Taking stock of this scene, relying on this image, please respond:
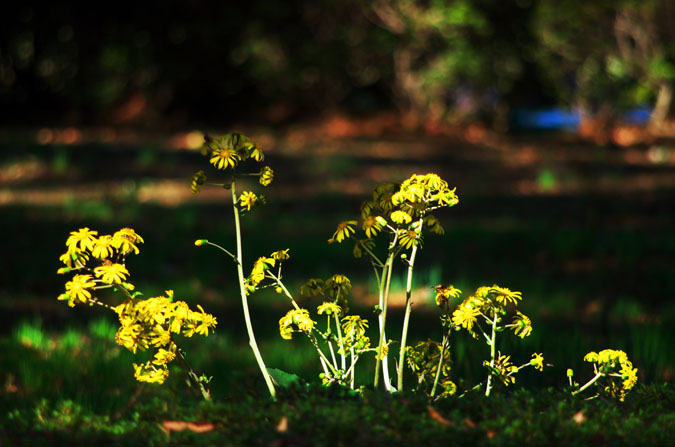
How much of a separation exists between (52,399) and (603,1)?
12534 mm

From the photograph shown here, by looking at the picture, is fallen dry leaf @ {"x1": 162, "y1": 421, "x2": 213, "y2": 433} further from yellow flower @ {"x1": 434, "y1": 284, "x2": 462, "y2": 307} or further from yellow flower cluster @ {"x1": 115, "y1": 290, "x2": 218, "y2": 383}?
yellow flower @ {"x1": 434, "y1": 284, "x2": 462, "y2": 307}

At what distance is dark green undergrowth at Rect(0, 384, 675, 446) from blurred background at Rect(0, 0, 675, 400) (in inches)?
23.4

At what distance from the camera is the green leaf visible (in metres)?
2.04

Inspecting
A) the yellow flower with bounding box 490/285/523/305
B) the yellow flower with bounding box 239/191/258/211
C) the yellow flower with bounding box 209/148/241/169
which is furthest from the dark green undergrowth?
the yellow flower with bounding box 209/148/241/169

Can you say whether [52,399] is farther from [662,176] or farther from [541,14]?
[541,14]

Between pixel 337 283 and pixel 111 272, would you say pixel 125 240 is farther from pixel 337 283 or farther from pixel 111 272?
pixel 337 283

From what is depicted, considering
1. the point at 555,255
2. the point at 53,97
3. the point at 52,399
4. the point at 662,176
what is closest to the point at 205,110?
the point at 53,97

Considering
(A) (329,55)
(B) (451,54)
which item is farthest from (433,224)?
(A) (329,55)

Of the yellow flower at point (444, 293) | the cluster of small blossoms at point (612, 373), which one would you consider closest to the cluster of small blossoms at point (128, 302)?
the yellow flower at point (444, 293)

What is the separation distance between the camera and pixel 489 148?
1173 centimetres

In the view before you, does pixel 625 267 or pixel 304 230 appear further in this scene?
pixel 304 230

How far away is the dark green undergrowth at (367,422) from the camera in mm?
1715

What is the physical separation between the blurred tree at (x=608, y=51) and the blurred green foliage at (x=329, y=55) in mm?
24

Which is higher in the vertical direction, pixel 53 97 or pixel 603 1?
pixel 603 1
